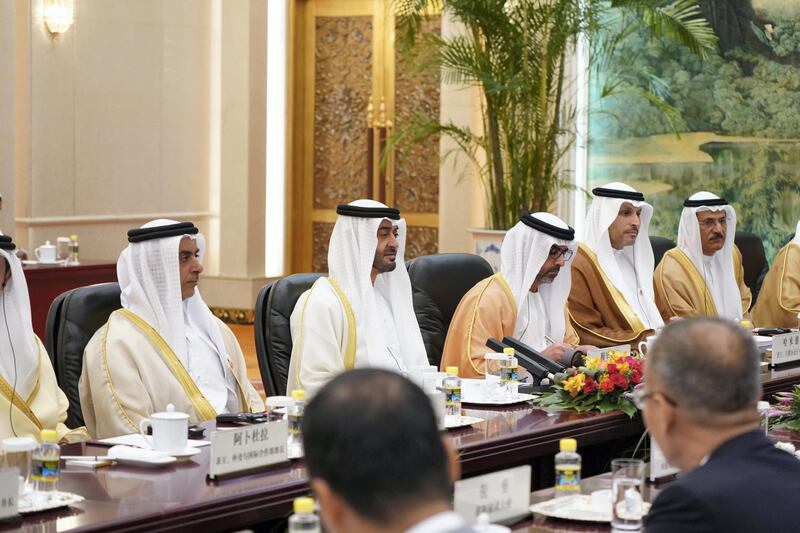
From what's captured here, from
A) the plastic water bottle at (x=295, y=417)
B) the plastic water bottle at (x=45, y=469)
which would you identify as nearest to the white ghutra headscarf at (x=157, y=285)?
the plastic water bottle at (x=295, y=417)

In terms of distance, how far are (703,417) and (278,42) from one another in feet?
32.9

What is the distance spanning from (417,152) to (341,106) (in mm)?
886

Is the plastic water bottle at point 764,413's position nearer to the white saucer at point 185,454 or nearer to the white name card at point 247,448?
the white name card at point 247,448

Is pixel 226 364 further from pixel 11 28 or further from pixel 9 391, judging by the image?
pixel 11 28

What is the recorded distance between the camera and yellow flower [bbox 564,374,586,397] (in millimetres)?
3990

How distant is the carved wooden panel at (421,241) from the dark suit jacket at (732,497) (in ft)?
30.9

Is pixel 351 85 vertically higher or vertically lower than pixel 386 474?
higher

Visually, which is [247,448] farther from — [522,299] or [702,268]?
[702,268]

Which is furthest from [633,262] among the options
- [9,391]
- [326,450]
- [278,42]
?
[278,42]

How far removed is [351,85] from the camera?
11.7 meters

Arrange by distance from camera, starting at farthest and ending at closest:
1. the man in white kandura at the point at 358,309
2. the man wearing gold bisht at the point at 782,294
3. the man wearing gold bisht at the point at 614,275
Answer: the man wearing gold bisht at the point at 782,294 < the man wearing gold bisht at the point at 614,275 < the man in white kandura at the point at 358,309

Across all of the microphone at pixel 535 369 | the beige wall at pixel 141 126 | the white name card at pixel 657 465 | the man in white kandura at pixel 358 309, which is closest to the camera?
the white name card at pixel 657 465

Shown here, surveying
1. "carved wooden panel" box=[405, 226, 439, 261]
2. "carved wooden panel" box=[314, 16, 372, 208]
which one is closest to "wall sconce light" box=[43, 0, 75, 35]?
"carved wooden panel" box=[314, 16, 372, 208]

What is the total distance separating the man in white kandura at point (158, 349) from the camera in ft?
13.3
